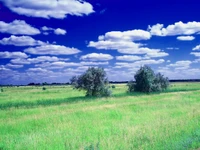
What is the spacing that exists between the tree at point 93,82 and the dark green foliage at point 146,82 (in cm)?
1455

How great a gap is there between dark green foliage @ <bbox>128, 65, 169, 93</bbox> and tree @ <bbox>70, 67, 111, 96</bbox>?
14.6 m

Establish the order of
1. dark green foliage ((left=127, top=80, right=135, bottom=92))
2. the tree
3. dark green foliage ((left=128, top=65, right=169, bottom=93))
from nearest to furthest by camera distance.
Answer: the tree
dark green foliage ((left=128, top=65, right=169, bottom=93))
dark green foliage ((left=127, top=80, right=135, bottom=92))

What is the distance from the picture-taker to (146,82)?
66.1 m

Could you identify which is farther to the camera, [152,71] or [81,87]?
[152,71]

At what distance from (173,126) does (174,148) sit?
16.9 feet

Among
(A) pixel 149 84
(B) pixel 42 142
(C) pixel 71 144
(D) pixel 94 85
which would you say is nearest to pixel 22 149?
(B) pixel 42 142

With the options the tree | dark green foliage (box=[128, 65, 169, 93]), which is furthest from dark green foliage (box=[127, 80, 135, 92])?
the tree

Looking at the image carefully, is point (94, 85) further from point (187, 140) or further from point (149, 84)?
point (187, 140)

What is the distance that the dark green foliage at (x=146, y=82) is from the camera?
66.6m

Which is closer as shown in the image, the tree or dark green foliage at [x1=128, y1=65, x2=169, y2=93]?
the tree

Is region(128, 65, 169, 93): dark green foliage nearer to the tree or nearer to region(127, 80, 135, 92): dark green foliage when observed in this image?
region(127, 80, 135, 92): dark green foliage

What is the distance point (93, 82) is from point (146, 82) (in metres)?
17.1

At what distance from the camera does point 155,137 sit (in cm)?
1323

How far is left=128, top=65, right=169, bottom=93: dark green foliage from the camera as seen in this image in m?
66.6
